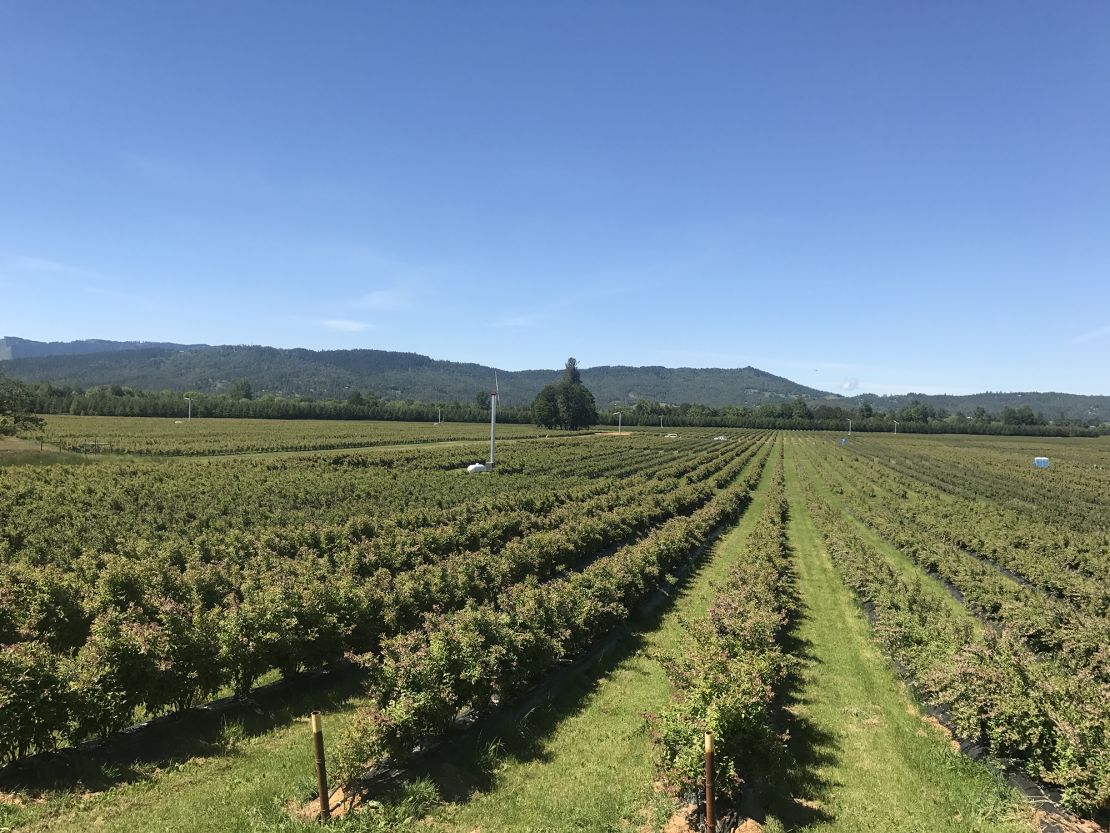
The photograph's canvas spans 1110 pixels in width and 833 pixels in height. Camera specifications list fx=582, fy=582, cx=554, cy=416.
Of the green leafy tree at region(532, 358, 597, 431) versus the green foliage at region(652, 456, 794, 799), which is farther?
the green leafy tree at region(532, 358, 597, 431)

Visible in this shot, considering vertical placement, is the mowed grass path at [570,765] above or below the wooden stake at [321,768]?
below

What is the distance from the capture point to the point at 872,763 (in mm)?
10859

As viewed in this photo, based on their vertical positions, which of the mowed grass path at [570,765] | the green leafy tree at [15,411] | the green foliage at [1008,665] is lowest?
the mowed grass path at [570,765]

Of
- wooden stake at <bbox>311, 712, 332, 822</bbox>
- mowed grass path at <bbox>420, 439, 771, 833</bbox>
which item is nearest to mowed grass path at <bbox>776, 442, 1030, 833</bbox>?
mowed grass path at <bbox>420, 439, 771, 833</bbox>

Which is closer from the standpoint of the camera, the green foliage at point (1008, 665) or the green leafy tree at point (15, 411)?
the green foliage at point (1008, 665)

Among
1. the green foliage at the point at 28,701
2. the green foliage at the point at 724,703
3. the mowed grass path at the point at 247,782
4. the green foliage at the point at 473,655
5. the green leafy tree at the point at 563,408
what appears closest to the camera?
the mowed grass path at the point at 247,782

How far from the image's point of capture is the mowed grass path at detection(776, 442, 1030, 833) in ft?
29.9

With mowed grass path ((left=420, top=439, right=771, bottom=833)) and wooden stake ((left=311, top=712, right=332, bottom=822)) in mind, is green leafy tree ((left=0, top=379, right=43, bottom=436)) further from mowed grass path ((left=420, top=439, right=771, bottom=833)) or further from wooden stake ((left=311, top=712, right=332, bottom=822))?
wooden stake ((left=311, top=712, right=332, bottom=822))

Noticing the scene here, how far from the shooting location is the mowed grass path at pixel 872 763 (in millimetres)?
9117

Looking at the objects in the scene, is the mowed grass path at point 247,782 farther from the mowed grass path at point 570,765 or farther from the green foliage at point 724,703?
the green foliage at point 724,703

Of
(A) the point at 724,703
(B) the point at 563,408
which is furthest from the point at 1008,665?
(B) the point at 563,408

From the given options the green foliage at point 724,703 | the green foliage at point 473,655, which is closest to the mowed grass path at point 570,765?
the green foliage at point 473,655

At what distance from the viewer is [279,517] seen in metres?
30.2

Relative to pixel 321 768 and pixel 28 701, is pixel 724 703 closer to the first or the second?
pixel 321 768
